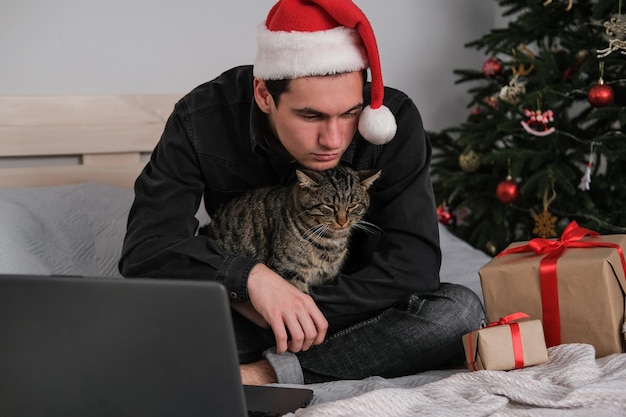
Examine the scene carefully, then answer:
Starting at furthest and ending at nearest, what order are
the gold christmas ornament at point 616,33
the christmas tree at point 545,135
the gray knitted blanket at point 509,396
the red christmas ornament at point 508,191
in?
the red christmas ornament at point 508,191, the christmas tree at point 545,135, the gold christmas ornament at point 616,33, the gray knitted blanket at point 509,396

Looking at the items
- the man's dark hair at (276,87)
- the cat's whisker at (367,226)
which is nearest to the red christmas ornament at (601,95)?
the cat's whisker at (367,226)

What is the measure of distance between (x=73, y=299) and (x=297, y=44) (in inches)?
29.1

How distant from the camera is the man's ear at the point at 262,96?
5.37 ft

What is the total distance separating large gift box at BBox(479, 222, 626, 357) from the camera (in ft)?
4.96

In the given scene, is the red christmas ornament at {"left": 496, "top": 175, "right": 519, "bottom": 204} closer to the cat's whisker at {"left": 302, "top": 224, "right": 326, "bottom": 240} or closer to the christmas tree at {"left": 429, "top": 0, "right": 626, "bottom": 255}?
the christmas tree at {"left": 429, "top": 0, "right": 626, "bottom": 255}

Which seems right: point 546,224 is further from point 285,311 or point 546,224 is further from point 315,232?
point 285,311

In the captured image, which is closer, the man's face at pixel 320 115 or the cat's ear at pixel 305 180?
the man's face at pixel 320 115

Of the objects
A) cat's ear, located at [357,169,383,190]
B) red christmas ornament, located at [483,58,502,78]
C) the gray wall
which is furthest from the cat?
red christmas ornament, located at [483,58,502,78]

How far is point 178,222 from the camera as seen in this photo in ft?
5.51

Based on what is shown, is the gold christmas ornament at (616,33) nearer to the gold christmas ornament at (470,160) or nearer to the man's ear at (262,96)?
the gold christmas ornament at (470,160)

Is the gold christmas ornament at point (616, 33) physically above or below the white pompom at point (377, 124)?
above

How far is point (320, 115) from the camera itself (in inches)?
59.7

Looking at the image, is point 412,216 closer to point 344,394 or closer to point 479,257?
point 344,394

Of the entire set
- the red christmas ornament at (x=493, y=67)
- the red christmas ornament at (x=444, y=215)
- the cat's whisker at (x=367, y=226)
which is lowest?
the red christmas ornament at (x=444, y=215)
